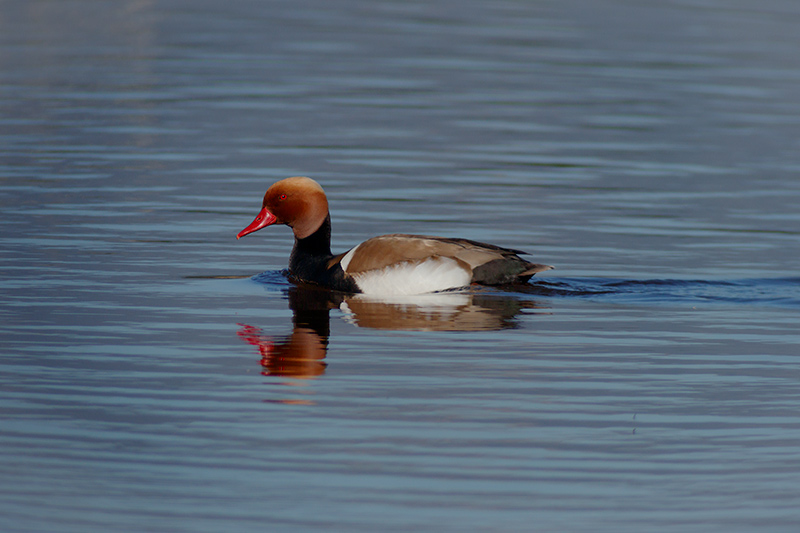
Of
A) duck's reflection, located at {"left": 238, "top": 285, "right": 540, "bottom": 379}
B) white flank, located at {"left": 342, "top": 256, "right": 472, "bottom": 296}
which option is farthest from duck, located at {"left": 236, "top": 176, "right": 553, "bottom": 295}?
duck's reflection, located at {"left": 238, "top": 285, "right": 540, "bottom": 379}

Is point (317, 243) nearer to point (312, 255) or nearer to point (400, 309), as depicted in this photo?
point (312, 255)

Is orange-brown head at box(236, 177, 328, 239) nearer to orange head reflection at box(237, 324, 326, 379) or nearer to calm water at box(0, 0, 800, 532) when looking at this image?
calm water at box(0, 0, 800, 532)

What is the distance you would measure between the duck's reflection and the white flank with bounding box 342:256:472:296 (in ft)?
0.31

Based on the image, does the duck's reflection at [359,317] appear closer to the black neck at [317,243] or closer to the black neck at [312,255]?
the black neck at [312,255]

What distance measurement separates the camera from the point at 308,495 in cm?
619

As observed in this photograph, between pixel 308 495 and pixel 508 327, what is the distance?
4.06 meters

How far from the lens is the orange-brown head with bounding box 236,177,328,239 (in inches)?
492

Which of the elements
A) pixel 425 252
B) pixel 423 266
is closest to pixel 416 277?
pixel 423 266

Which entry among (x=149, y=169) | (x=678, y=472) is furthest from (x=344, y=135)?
(x=678, y=472)

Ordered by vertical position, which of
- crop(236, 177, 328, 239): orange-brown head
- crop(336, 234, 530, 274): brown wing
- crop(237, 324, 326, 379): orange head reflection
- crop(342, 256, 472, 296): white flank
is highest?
crop(236, 177, 328, 239): orange-brown head

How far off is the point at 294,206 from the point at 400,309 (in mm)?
2265

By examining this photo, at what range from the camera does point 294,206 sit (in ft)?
41.3

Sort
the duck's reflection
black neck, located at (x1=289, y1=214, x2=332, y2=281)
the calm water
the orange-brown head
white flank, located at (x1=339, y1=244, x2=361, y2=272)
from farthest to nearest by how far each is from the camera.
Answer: the orange-brown head, black neck, located at (x1=289, y1=214, x2=332, y2=281), white flank, located at (x1=339, y1=244, x2=361, y2=272), the duck's reflection, the calm water

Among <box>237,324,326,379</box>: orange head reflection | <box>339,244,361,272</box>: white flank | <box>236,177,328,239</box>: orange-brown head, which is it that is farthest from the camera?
<box>236,177,328,239</box>: orange-brown head
